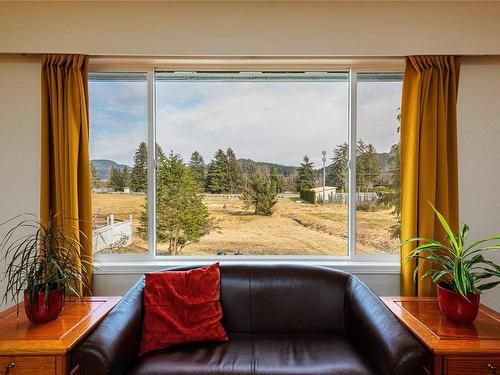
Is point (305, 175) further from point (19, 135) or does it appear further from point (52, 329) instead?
point (19, 135)

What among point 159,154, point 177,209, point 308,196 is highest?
point 159,154

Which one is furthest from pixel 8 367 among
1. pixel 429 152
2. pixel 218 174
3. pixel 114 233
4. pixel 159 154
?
pixel 429 152

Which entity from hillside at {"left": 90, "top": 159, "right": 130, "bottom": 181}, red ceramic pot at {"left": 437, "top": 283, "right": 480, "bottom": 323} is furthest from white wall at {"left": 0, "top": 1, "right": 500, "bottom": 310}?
red ceramic pot at {"left": 437, "top": 283, "right": 480, "bottom": 323}

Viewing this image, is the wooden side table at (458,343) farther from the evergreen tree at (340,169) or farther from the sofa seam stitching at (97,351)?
the sofa seam stitching at (97,351)

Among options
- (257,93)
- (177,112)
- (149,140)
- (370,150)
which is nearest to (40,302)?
(149,140)

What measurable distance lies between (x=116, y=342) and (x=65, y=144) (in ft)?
4.75

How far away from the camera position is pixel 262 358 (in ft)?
5.25

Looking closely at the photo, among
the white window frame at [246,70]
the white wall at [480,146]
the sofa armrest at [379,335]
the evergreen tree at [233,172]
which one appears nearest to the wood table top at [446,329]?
the sofa armrest at [379,335]

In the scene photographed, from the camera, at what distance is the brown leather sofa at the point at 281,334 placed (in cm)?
141

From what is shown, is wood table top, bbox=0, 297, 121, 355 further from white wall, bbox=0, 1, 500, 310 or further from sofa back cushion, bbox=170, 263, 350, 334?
white wall, bbox=0, 1, 500, 310

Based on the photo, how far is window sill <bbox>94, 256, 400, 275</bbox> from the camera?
2.30 meters

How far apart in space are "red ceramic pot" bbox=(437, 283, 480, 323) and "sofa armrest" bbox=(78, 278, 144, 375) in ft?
5.81

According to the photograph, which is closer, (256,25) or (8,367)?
(8,367)

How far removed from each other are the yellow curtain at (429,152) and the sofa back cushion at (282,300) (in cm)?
65
